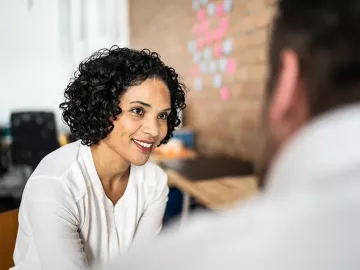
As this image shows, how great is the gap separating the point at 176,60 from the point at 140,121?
1.22 feet

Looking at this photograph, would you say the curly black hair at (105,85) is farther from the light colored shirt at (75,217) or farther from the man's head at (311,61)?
the man's head at (311,61)

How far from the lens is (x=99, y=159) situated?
2.48 ft

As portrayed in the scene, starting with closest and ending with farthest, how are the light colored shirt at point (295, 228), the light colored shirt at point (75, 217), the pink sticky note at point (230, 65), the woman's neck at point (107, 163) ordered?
the light colored shirt at point (295, 228) → the light colored shirt at point (75, 217) → the woman's neck at point (107, 163) → the pink sticky note at point (230, 65)

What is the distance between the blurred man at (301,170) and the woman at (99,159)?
38 centimetres

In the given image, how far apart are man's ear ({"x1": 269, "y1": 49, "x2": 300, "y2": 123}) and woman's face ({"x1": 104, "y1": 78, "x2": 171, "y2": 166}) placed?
0.40m

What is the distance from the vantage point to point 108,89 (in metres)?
0.73

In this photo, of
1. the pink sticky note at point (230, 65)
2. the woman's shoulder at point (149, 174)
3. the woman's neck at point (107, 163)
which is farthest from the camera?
the pink sticky note at point (230, 65)

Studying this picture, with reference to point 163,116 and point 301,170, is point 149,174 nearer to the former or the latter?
point 163,116

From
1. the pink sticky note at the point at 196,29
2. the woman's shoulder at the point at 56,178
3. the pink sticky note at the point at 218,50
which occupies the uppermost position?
the pink sticky note at the point at 196,29

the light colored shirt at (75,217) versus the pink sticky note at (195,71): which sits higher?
the pink sticky note at (195,71)

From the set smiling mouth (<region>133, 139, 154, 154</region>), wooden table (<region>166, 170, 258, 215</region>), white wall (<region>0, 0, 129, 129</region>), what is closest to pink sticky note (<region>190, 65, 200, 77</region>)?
white wall (<region>0, 0, 129, 129</region>)

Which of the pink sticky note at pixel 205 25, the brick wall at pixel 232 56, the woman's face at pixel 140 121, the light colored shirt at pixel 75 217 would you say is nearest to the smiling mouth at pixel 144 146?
the woman's face at pixel 140 121

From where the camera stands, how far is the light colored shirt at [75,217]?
2.15 ft

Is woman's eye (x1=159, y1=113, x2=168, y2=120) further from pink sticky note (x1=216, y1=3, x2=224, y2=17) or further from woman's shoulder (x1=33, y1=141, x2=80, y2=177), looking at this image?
pink sticky note (x1=216, y1=3, x2=224, y2=17)
